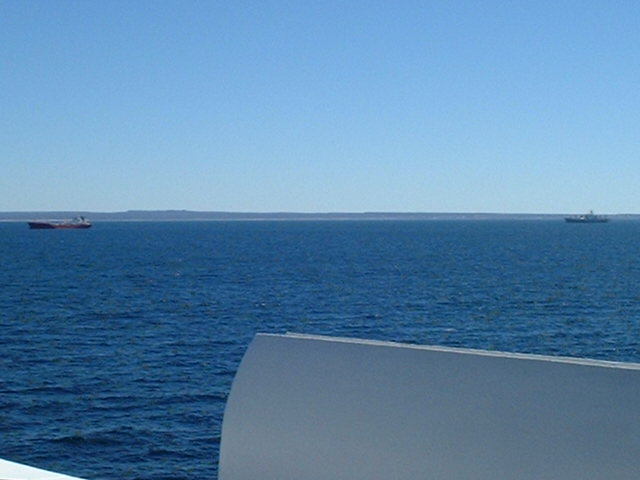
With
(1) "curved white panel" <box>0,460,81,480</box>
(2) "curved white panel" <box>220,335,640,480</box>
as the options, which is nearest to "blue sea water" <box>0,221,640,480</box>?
(2) "curved white panel" <box>220,335,640,480</box>

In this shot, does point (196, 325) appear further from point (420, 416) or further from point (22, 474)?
point (22, 474)

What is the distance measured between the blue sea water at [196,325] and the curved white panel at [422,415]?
1322 centimetres

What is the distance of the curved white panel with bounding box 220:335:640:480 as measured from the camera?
15.2ft

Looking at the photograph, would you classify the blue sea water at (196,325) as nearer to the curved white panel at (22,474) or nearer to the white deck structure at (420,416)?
the white deck structure at (420,416)

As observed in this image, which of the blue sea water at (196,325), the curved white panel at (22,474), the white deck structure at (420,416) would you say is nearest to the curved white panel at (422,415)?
the white deck structure at (420,416)

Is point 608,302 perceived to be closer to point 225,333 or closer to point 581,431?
point 225,333

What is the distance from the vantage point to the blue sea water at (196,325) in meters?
21.0

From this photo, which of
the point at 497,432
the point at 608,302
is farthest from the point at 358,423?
the point at 608,302

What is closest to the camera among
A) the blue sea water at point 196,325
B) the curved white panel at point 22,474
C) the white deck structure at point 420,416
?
the curved white panel at point 22,474

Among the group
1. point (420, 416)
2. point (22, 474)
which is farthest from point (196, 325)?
point (22, 474)

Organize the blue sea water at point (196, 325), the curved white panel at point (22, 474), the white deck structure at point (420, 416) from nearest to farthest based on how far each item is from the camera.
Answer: the curved white panel at point (22, 474) < the white deck structure at point (420, 416) < the blue sea water at point (196, 325)

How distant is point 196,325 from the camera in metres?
40.7

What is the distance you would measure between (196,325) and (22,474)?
36354mm

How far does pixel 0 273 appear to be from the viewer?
73375mm
